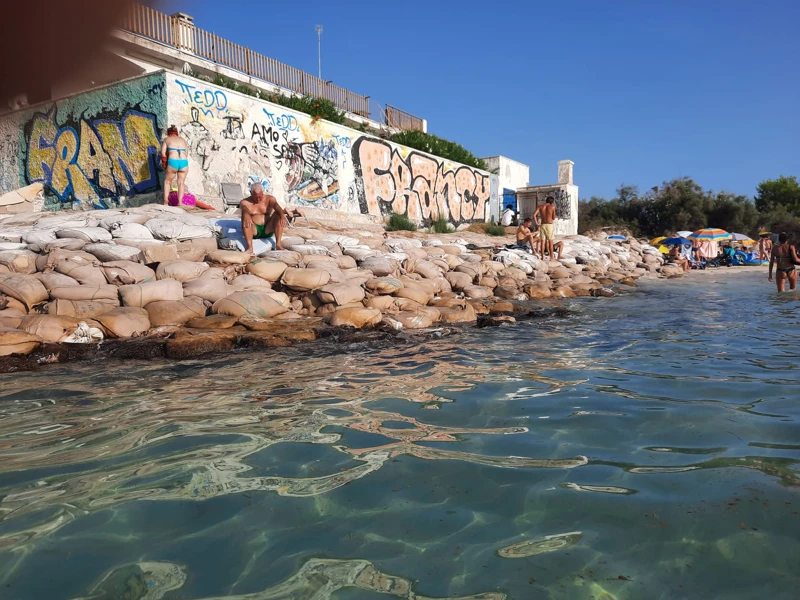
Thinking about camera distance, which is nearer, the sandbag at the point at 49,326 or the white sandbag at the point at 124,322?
the sandbag at the point at 49,326

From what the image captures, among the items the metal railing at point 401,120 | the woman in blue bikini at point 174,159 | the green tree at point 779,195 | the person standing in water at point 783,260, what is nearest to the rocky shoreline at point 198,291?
the woman in blue bikini at point 174,159

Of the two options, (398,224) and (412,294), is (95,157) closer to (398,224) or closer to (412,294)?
(398,224)

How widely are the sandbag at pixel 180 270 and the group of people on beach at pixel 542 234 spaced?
906 centimetres

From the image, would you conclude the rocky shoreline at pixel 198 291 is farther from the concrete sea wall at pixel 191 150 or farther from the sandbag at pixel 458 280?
the concrete sea wall at pixel 191 150

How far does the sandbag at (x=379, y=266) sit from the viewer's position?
30.1 ft

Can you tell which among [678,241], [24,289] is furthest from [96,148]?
[678,241]

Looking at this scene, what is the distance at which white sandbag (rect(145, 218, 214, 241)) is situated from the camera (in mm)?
8688

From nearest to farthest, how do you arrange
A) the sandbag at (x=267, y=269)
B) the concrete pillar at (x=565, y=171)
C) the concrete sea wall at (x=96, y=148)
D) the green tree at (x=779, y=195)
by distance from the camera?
the sandbag at (x=267, y=269) < the concrete sea wall at (x=96, y=148) < the concrete pillar at (x=565, y=171) < the green tree at (x=779, y=195)

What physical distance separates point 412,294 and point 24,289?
4901 mm

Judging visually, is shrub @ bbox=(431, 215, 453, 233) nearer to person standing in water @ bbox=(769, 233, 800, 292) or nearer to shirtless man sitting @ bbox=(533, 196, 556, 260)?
shirtless man sitting @ bbox=(533, 196, 556, 260)

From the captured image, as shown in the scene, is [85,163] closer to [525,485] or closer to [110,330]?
[110,330]

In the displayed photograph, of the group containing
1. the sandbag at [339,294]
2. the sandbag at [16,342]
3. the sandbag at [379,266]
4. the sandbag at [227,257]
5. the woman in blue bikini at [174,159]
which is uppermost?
the woman in blue bikini at [174,159]

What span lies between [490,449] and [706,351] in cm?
378

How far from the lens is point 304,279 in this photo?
26.1 feet
